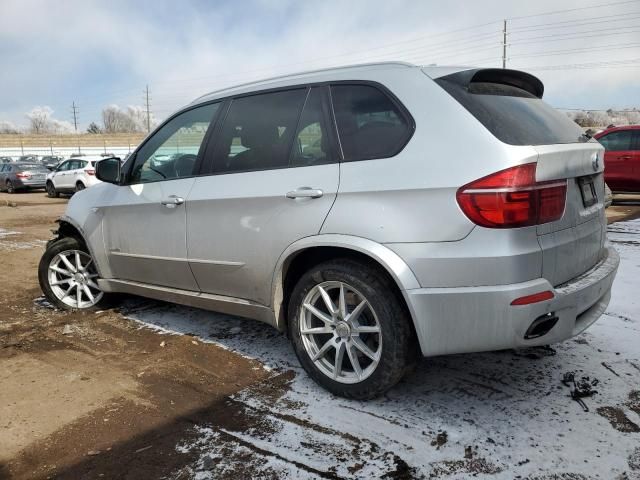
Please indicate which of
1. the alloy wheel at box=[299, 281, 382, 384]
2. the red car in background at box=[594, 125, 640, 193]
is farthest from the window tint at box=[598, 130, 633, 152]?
the alloy wheel at box=[299, 281, 382, 384]

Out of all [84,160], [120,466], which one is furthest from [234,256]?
[84,160]

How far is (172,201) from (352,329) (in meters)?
1.63

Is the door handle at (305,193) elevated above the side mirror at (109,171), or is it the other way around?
the side mirror at (109,171)

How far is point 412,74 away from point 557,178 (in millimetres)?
935

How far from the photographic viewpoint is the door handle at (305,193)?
9.39ft

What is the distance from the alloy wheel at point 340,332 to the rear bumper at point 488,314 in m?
0.30

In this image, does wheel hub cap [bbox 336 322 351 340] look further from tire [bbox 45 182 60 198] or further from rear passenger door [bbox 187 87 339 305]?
tire [bbox 45 182 60 198]

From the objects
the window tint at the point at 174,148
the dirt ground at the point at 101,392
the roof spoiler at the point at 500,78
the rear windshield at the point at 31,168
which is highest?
the roof spoiler at the point at 500,78

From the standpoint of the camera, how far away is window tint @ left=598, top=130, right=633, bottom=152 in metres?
11.3

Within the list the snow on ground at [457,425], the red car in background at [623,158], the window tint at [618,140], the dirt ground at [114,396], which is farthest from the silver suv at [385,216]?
the window tint at [618,140]

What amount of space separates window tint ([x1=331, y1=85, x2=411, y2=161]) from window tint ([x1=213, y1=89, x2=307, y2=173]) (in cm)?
34

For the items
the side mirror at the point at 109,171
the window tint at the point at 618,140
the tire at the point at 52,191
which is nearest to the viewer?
the side mirror at the point at 109,171

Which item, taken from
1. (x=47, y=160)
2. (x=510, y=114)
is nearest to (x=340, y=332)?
(x=510, y=114)

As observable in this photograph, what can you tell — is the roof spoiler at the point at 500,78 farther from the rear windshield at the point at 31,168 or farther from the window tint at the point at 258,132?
the rear windshield at the point at 31,168
